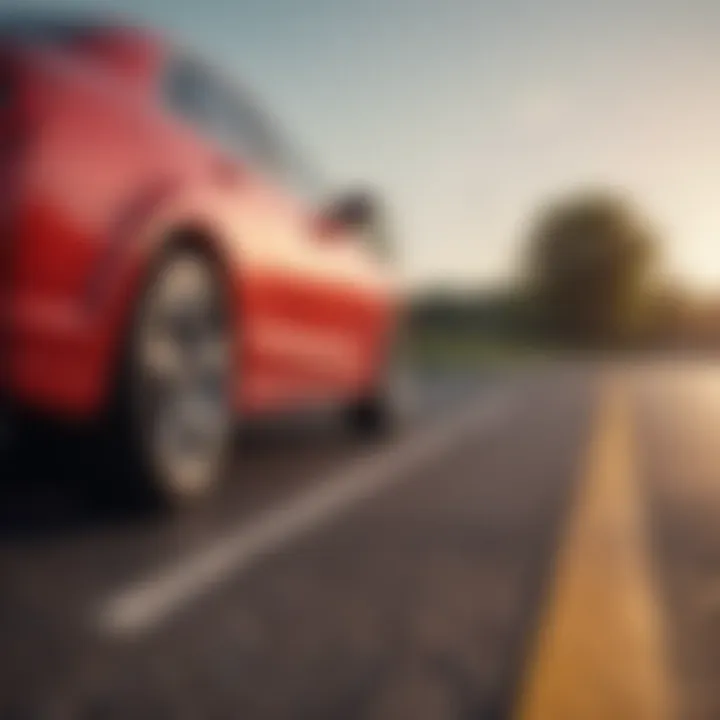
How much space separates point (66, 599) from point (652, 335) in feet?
112

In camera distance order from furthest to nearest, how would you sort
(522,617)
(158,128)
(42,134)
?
(158,128) < (42,134) < (522,617)

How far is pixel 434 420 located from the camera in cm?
1134

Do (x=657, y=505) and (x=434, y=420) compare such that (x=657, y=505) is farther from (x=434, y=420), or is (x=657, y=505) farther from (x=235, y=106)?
(x=434, y=420)

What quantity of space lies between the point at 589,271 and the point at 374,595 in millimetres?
5588

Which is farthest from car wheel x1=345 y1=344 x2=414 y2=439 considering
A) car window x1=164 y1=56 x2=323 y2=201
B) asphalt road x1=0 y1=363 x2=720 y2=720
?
car window x1=164 y1=56 x2=323 y2=201

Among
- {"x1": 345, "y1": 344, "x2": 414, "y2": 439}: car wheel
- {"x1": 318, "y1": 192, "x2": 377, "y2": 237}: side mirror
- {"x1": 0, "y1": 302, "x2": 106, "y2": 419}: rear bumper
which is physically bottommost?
{"x1": 345, "y1": 344, "x2": 414, "y2": 439}: car wheel

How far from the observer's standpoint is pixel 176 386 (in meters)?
5.81

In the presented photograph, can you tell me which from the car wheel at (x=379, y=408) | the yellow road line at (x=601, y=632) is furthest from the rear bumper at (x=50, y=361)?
the car wheel at (x=379, y=408)

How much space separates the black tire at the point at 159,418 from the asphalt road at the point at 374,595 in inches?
4.8

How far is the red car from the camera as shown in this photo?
16.2 ft

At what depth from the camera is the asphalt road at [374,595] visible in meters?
3.36

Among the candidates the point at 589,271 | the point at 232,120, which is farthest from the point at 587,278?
the point at 232,120

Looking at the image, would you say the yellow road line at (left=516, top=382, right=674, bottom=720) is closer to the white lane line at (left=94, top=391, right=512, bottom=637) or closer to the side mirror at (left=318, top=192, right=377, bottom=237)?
the white lane line at (left=94, top=391, right=512, bottom=637)

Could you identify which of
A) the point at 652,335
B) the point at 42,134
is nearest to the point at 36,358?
the point at 42,134
